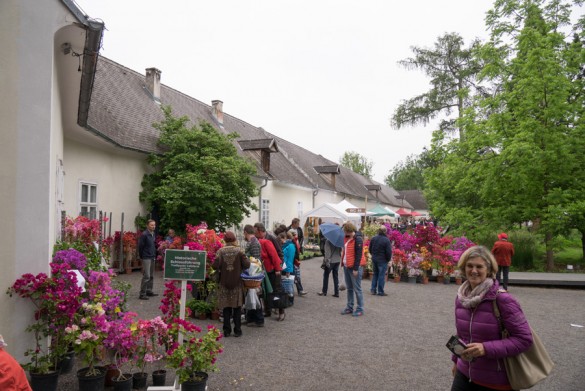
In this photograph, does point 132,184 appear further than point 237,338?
Yes

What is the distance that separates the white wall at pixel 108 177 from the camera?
460 inches

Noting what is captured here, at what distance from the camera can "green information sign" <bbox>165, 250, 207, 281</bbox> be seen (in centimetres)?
536

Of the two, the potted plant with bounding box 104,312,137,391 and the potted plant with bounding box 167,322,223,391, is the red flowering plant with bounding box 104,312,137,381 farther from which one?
the potted plant with bounding box 167,322,223,391

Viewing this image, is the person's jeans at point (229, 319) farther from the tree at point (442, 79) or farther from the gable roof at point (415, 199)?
the gable roof at point (415, 199)

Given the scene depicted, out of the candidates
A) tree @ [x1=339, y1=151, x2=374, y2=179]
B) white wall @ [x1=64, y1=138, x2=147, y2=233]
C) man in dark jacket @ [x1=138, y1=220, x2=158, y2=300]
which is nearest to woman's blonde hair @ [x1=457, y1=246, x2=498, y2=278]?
man in dark jacket @ [x1=138, y1=220, x2=158, y2=300]

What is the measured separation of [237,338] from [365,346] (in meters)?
2.21

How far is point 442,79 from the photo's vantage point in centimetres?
2623

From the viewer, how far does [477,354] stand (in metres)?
2.84

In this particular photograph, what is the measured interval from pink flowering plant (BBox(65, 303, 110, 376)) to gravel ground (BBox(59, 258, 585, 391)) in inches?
24.9

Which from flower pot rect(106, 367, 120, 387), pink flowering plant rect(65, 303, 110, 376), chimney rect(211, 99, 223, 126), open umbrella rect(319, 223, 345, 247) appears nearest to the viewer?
pink flowering plant rect(65, 303, 110, 376)

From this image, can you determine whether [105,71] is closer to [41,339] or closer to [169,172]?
[169,172]

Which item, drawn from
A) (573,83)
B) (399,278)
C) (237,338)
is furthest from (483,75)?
(237,338)

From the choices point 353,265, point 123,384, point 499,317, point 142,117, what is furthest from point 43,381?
point 142,117

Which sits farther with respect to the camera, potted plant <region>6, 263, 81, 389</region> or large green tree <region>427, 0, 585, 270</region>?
large green tree <region>427, 0, 585, 270</region>
